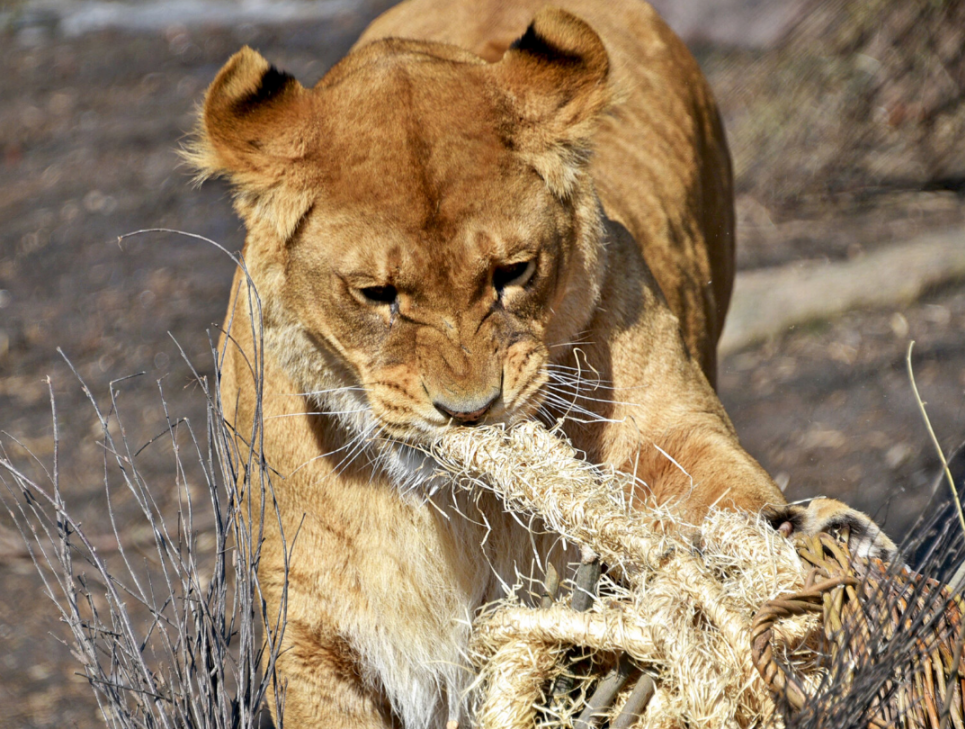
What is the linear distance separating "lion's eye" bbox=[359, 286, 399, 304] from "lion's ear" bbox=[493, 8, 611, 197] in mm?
388

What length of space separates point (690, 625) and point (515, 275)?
0.77 m

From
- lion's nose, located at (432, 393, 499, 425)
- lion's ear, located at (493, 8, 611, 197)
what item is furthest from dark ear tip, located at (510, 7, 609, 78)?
lion's nose, located at (432, 393, 499, 425)

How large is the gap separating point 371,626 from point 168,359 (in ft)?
10.3

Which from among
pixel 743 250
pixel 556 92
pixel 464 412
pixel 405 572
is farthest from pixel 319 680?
pixel 743 250

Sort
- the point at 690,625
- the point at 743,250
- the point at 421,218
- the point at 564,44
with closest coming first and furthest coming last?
the point at 690,625 → the point at 421,218 → the point at 564,44 → the point at 743,250

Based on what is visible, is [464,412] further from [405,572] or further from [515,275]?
[405,572]

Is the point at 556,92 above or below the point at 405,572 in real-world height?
above

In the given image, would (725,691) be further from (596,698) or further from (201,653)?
(201,653)

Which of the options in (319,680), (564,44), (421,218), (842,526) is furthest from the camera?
(319,680)

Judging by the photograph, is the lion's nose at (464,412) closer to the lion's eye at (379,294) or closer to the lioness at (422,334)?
the lioness at (422,334)

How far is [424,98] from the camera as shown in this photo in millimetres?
2104

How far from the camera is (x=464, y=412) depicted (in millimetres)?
1898

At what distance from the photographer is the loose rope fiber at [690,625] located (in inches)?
57.1

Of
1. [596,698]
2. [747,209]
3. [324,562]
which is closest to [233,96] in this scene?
[324,562]
